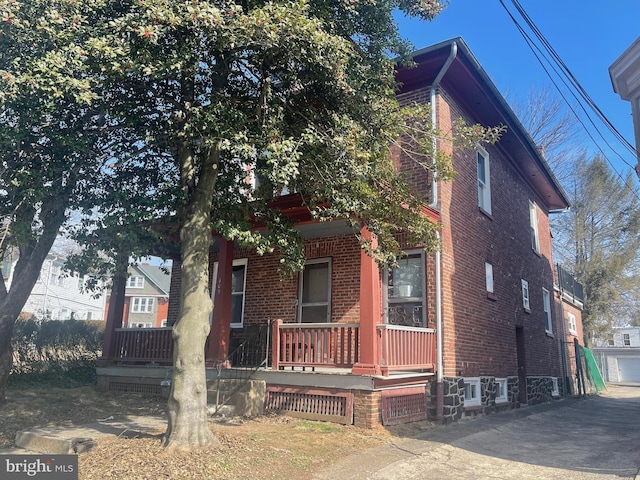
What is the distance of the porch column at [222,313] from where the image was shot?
940 cm

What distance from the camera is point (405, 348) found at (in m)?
8.34

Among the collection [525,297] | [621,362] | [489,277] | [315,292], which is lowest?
[621,362]

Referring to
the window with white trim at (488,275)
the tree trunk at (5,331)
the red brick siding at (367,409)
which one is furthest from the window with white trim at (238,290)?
the window with white trim at (488,275)

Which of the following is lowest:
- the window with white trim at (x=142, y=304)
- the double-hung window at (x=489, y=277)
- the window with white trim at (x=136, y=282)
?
the double-hung window at (x=489, y=277)

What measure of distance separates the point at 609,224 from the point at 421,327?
26.3 m

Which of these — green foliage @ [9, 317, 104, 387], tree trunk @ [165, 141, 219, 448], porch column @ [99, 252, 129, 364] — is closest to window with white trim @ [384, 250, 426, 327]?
tree trunk @ [165, 141, 219, 448]

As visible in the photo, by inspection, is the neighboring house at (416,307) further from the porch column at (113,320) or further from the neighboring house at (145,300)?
the neighboring house at (145,300)

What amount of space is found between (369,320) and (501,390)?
5.90 metres

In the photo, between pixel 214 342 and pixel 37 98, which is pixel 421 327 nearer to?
pixel 214 342

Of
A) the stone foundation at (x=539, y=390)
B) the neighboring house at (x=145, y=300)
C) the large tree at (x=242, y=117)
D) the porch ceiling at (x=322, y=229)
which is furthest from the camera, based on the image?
the neighboring house at (x=145, y=300)

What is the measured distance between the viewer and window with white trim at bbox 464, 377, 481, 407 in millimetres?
10027

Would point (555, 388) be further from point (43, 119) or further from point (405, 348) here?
point (43, 119)

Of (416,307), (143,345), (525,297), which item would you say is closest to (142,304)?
(143,345)

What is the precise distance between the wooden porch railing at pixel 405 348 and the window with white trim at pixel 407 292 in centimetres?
60
